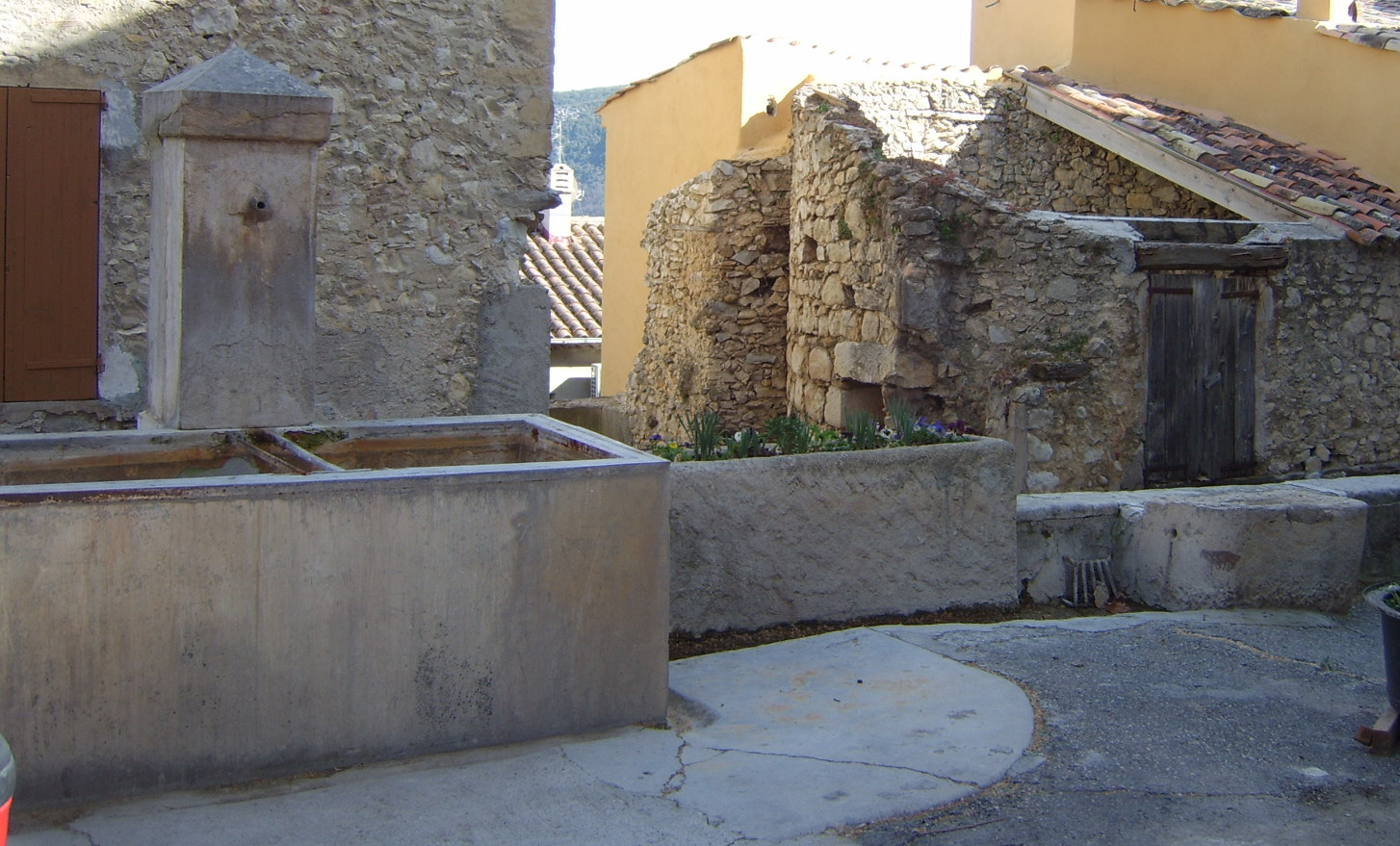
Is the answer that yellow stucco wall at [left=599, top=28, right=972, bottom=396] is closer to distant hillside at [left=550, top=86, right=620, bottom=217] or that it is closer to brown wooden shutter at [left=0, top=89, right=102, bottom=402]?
brown wooden shutter at [left=0, top=89, right=102, bottom=402]

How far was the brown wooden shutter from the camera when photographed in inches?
189

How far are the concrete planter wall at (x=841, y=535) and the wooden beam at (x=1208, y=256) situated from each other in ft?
12.3

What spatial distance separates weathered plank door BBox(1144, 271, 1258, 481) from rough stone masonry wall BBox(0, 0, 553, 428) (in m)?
4.67

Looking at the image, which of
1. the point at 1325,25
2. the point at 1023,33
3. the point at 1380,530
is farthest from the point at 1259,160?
the point at 1380,530

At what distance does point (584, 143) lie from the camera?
54219 mm

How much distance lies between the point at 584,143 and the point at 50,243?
50744mm

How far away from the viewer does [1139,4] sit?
12.4 m

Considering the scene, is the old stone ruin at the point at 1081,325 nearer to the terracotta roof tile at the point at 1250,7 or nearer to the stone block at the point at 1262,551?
the terracotta roof tile at the point at 1250,7

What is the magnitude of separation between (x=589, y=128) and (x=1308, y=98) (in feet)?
151

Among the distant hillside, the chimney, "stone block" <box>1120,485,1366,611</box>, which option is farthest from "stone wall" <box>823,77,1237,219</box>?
the distant hillside

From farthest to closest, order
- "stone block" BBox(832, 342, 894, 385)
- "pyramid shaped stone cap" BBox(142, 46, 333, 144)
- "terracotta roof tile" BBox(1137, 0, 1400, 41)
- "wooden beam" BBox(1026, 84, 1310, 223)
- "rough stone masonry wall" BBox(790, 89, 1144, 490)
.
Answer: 1. "terracotta roof tile" BBox(1137, 0, 1400, 41)
2. "wooden beam" BBox(1026, 84, 1310, 223)
3. "stone block" BBox(832, 342, 894, 385)
4. "rough stone masonry wall" BBox(790, 89, 1144, 490)
5. "pyramid shaped stone cap" BBox(142, 46, 333, 144)

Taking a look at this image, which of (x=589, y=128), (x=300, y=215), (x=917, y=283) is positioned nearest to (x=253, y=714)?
(x=300, y=215)

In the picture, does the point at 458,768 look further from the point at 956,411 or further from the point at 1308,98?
the point at 1308,98

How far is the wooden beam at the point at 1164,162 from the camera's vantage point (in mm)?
9625
